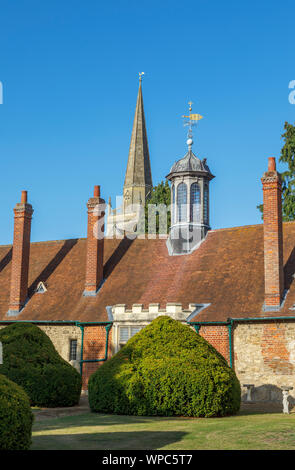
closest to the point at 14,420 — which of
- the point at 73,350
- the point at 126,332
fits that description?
the point at 126,332

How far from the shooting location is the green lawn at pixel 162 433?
412 inches

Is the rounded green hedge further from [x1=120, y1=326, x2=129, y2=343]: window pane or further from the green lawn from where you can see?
[x1=120, y1=326, x2=129, y2=343]: window pane

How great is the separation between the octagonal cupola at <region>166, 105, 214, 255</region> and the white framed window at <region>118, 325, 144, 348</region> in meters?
5.40

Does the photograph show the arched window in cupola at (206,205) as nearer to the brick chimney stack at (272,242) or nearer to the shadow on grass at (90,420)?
the brick chimney stack at (272,242)

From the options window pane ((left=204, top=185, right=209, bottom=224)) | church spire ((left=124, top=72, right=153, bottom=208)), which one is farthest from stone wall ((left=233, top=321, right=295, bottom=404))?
church spire ((left=124, top=72, right=153, bottom=208))

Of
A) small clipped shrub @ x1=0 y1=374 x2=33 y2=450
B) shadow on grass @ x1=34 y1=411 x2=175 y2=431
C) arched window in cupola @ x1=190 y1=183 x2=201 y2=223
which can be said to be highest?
arched window in cupola @ x1=190 y1=183 x2=201 y2=223

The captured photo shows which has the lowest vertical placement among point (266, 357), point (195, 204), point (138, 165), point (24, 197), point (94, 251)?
point (266, 357)

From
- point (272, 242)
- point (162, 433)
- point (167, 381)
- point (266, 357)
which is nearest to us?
Result: point (162, 433)

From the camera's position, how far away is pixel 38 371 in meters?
17.8

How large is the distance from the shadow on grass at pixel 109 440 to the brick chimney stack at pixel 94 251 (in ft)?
46.2

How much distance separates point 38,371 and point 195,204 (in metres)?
12.7

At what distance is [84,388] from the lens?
2339cm

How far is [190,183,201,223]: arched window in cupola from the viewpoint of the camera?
27266 millimetres

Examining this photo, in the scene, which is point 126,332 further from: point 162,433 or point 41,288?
point 162,433
